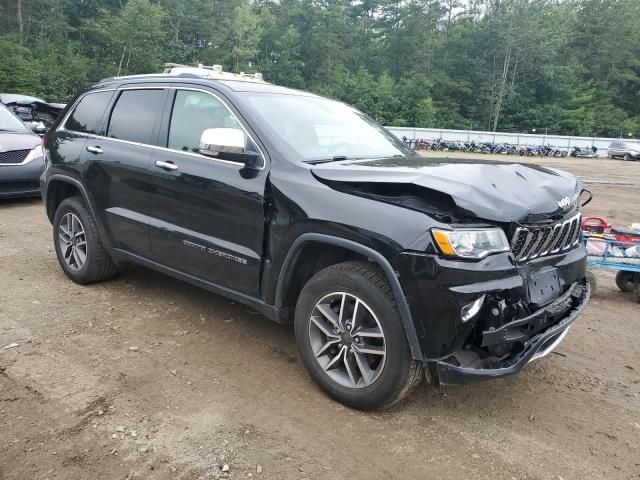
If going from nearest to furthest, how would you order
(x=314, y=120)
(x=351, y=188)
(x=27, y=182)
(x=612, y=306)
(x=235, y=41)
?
1. (x=351, y=188)
2. (x=314, y=120)
3. (x=612, y=306)
4. (x=27, y=182)
5. (x=235, y=41)

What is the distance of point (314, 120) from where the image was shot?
378 centimetres

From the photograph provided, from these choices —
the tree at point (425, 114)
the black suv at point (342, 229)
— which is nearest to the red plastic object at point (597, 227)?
the black suv at point (342, 229)

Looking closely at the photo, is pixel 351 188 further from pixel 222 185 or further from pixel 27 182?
pixel 27 182

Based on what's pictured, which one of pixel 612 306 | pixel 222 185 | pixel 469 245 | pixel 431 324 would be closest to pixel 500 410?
pixel 431 324

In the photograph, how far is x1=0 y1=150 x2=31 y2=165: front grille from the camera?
8.24m

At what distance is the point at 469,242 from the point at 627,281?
150 inches

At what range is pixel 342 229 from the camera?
279 cm

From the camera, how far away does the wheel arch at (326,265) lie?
2.59 metres

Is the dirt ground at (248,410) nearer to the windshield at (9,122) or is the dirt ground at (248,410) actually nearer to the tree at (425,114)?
A: the windshield at (9,122)

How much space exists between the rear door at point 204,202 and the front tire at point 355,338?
20.4 inches

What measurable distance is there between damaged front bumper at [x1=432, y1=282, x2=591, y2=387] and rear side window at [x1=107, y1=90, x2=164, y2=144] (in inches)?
115

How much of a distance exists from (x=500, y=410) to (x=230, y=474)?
64.1 inches

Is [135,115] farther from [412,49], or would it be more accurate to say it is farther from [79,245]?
[412,49]

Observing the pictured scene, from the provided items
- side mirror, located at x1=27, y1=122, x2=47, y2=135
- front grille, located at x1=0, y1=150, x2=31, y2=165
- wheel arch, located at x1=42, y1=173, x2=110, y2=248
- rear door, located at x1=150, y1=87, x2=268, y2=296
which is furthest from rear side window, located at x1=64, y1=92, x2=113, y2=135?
side mirror, located at x1=27, y1=122, x2=47, y2=135
